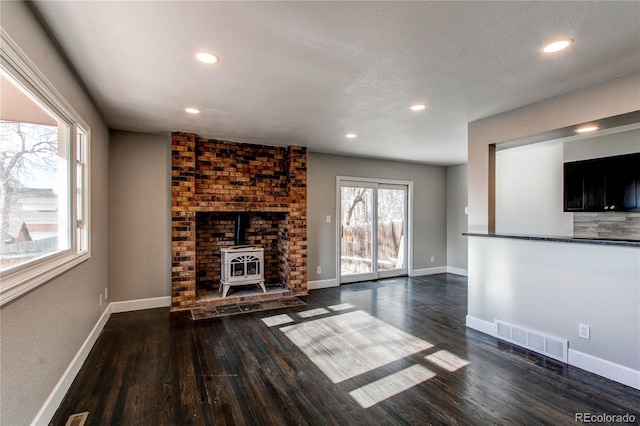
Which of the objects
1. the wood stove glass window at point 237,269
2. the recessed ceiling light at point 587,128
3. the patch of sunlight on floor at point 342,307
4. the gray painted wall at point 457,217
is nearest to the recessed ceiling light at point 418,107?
the recessed ceiling light at point 587,128

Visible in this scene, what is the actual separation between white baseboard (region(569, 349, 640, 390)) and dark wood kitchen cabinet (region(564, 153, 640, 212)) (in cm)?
239

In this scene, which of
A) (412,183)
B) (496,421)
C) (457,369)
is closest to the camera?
(496,421)

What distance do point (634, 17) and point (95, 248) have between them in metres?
4.71

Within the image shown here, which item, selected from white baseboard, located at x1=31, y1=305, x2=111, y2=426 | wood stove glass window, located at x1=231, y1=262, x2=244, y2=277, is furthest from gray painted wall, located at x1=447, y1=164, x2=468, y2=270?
white baseboard, located at x1=31, y1=305, x2=111, y2=426

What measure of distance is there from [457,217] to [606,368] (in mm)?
4488

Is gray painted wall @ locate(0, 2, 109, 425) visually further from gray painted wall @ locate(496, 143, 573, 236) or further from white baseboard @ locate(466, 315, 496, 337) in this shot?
gray painted wall @ locate(496, 143, 573, 236)

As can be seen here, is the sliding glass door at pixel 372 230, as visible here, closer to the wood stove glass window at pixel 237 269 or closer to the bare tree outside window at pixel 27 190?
the wood stove glass window at pixel 237 269

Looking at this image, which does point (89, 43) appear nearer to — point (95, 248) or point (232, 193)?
point (95, 248)

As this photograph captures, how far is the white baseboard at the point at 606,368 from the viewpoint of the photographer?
95.3 inches

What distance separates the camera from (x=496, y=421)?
1996 millimetres

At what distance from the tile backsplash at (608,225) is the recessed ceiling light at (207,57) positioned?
5.31 meters

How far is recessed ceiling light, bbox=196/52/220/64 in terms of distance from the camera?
221 centimetres

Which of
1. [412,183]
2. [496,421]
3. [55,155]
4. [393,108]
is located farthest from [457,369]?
[412,183]

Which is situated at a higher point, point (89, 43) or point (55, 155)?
point (89, 43)
